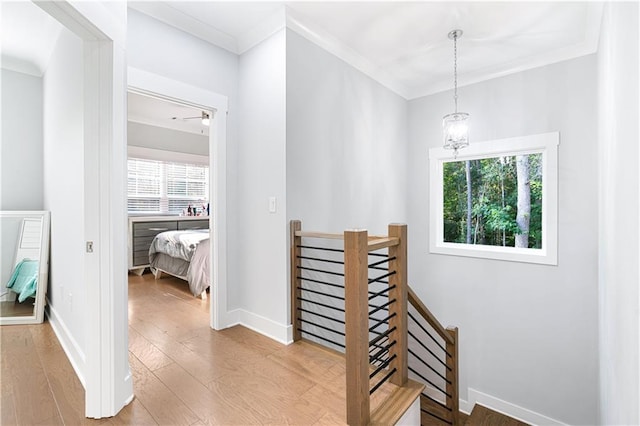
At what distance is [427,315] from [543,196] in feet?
6.47

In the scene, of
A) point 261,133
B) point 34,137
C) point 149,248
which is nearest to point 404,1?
point 261,133

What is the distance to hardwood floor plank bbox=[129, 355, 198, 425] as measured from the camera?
1562 mm

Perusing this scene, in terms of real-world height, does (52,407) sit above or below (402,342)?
below

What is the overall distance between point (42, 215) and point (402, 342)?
347cm

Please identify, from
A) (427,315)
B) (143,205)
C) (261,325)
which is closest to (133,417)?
(261,325)

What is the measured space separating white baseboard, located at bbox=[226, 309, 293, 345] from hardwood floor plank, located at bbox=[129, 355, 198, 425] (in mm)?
831

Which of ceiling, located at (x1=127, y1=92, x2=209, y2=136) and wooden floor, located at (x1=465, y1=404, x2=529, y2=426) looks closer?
wooden floor, located at (x1=465, y1=404, x2=529, y2=426)

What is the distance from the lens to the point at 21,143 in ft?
10.8

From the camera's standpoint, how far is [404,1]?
2279 mm

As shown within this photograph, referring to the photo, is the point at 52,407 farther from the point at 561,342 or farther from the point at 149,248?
the point at 561,342

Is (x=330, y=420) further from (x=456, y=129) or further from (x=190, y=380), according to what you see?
(x=456, y=129)

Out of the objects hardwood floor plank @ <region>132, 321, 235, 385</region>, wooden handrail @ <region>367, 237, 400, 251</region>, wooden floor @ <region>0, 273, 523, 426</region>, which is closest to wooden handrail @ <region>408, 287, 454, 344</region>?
wooden handrail @ <region>367, 237, 400, 251</region>

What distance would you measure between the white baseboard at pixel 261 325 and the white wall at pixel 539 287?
2292 millimetres

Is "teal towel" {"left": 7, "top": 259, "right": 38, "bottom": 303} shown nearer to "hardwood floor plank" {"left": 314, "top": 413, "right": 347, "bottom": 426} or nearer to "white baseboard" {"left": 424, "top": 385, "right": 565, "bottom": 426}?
"hardwood floor plank" {"left": 314, "top": 413, "right": 347, "bottom": 426}
